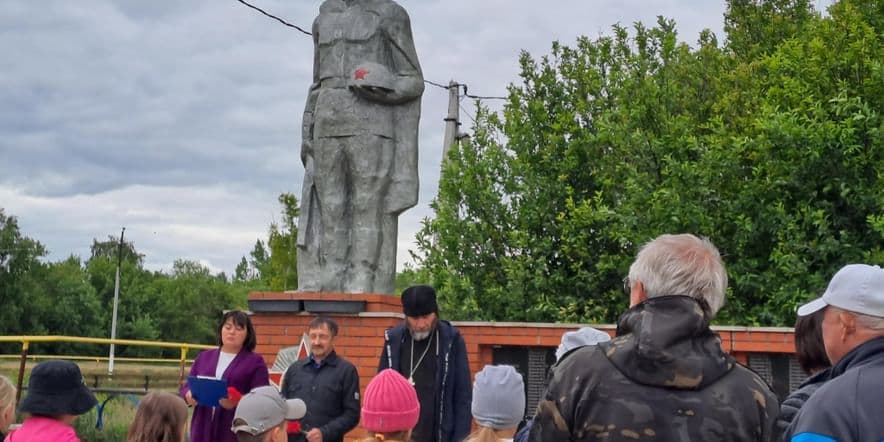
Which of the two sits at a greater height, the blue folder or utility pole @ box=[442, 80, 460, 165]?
utility pole @ box=[442, 80, 460, 165]

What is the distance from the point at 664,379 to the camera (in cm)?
292

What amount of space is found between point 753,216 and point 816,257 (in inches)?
39.3

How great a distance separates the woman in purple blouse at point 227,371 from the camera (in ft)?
20.7

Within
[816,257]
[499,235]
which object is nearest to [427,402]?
[816,257]

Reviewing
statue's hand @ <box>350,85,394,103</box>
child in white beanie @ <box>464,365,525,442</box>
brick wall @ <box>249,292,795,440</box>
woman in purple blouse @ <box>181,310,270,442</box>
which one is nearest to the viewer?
child in white beanie @ <box>464,365,525,442</box>

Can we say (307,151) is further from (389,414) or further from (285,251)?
(285,251)

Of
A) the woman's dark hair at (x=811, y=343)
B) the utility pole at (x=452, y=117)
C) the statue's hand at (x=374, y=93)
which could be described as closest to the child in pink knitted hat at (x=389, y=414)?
the woman's dark hair at (x=811, y=343)

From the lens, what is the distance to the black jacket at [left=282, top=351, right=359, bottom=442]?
661 cm

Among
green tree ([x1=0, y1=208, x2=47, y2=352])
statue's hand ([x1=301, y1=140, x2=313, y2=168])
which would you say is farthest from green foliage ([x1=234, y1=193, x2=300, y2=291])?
green tree ([x1=0, y1=208, x2=47, y2=352])

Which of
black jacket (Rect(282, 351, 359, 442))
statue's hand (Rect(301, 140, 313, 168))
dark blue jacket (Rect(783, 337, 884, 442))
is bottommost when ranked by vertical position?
black jacket (Rect(282, 351, 359, 442))

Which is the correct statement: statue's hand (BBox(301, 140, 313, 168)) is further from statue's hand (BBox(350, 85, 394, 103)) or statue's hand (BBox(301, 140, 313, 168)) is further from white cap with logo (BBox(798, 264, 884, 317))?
white cap with logo (BBox(798, 264, 884, 317))

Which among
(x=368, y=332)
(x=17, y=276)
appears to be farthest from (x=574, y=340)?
(x=17, y=276)

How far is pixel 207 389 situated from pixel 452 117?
54.6 feet

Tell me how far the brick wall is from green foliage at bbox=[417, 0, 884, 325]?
3211 millimetres
